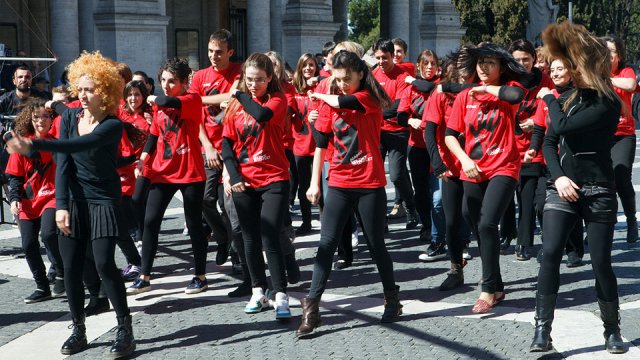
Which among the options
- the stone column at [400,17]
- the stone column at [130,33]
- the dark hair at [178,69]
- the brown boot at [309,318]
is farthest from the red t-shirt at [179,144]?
the stone column at [400,17]

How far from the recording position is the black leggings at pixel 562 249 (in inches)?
229

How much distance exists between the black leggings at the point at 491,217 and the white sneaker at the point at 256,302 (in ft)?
5.06

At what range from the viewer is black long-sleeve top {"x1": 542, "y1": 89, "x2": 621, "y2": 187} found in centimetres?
570

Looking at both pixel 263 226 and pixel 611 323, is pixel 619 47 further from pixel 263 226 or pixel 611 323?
pixel 263 226

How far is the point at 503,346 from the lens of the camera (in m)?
6.05

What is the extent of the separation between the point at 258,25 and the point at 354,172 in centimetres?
2043


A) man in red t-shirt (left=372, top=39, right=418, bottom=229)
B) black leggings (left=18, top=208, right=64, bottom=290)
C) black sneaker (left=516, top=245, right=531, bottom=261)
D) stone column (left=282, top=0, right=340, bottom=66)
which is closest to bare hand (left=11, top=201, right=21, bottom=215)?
black leggings (left=18, top=208, right=64, bottom=290)

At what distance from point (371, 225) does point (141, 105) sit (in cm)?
285

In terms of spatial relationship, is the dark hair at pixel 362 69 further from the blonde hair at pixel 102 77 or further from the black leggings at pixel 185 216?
the black leggings at pixel 185 216

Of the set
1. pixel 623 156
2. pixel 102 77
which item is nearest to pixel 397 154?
pixel 623 156

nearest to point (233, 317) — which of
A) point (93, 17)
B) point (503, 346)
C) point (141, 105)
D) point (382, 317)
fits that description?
point (382, 317)

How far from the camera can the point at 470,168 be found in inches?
272

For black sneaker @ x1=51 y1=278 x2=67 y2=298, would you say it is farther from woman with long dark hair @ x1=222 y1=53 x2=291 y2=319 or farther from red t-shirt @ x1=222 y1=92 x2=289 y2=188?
red t-shirt @ x1=222 y1=92 x2=289 y2=188

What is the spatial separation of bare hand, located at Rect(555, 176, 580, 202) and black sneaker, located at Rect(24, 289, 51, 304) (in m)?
4.03
